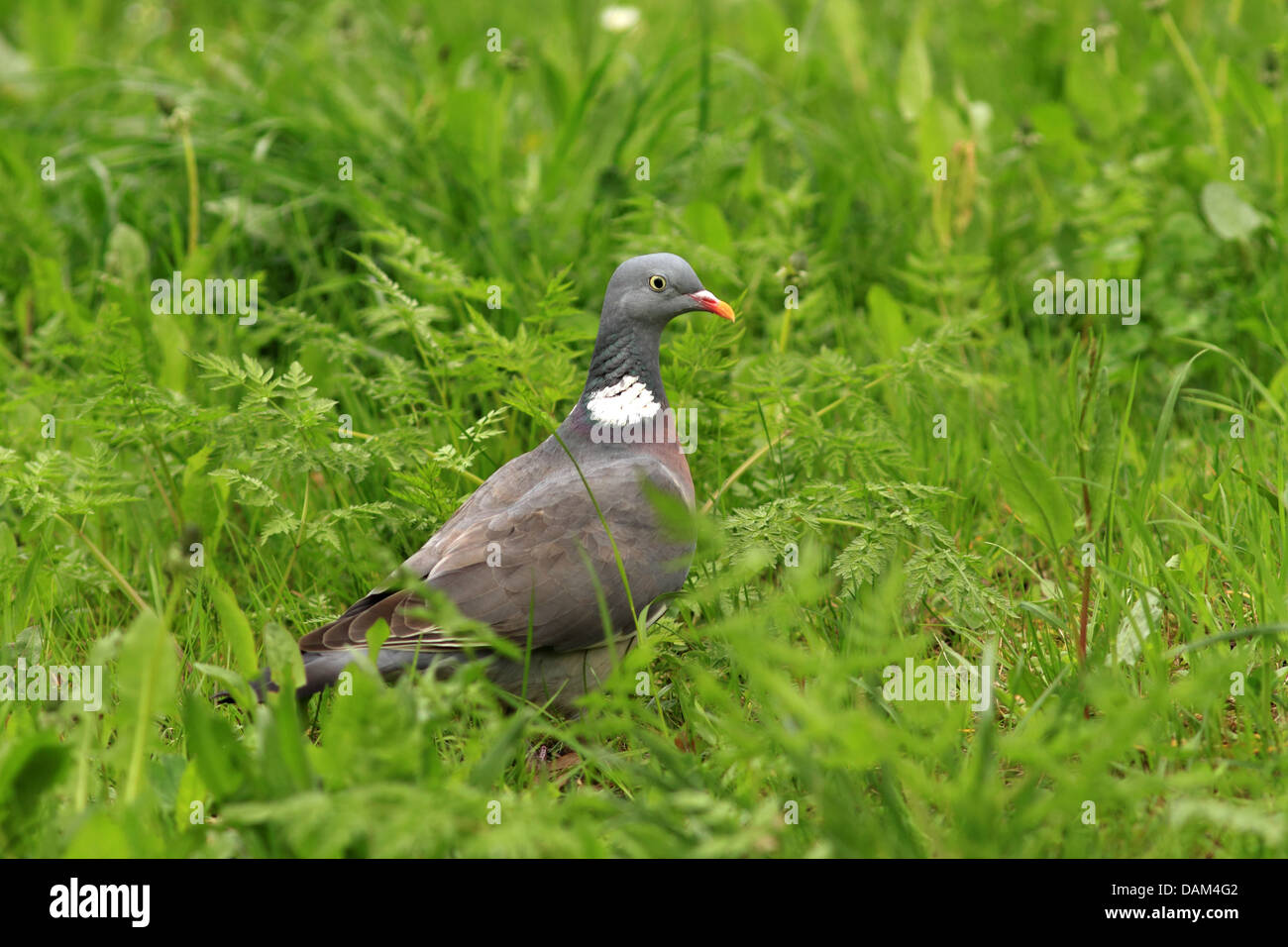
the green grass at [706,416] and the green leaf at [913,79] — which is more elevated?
the green leaf at [913,79]

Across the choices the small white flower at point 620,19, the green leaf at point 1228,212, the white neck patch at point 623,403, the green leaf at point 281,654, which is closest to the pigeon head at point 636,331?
the white neck patch at point 623,403

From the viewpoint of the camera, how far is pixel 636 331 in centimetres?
399

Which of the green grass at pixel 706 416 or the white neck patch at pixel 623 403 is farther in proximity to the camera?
the white neck patch at pixel 623 403

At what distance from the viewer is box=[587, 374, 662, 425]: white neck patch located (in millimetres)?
3891

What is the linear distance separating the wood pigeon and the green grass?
13 centimetres

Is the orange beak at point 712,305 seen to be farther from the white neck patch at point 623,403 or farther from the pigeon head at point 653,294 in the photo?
the white neck patch at point 623,403

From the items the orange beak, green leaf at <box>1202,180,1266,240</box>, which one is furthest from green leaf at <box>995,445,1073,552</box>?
green leaf at <box>1202,180,1266,240</box>

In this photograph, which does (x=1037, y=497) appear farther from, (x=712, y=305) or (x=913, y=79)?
(x=913, y=79)

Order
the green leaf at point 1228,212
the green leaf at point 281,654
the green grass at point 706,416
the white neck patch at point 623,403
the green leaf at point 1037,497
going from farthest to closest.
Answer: the green leaf at point 1228,212 < the white neck patch at point 623,403 < the green leaf at point 1037,497 < the green leaf at point 281,654 < the green grass at point 706,416

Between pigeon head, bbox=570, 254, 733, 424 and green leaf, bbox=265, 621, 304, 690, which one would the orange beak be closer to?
pigeon head, bbox=570, 254, 733, 424

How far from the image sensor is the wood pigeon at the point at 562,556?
3355 mm

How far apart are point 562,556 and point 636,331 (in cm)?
86

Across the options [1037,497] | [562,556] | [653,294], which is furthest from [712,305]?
[1037,497]
